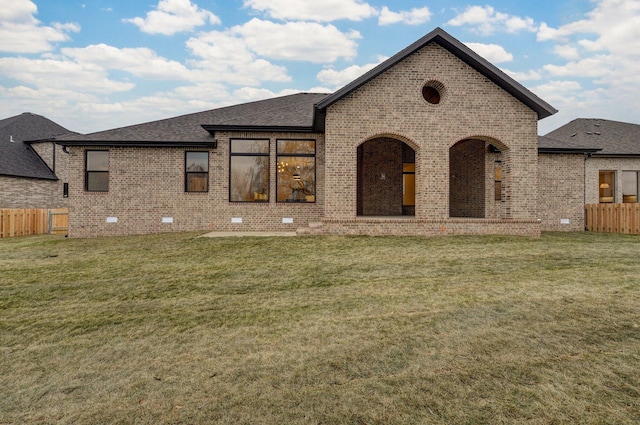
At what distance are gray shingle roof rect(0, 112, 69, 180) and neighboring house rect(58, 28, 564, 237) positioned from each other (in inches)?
468

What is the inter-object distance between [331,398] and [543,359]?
224cm

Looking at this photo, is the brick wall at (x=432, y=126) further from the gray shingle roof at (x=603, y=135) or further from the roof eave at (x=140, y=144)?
the gray shingle roof at (x=603, y=135)

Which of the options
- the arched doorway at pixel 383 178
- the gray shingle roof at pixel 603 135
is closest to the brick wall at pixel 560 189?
the gray shingle roof at pixel 603 135

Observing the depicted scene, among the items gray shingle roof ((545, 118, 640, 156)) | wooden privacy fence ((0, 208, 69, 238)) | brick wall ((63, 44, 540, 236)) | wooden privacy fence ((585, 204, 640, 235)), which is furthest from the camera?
gray shingle roof ((545, 118, 640, 156))

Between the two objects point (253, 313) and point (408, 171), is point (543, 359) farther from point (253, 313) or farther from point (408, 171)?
point (408, 171)

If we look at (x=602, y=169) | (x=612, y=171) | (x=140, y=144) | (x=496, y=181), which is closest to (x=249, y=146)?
(x=140, y=144)

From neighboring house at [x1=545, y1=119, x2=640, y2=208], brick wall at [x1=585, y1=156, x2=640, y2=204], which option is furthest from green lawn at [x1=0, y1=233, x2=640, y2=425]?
neighboring house at [x1=545, y1=119, x2=640, y2=208]

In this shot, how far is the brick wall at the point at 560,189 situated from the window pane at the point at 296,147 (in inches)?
404

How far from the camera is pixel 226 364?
335 cm

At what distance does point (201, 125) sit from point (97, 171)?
191 inches

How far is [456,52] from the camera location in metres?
11.7

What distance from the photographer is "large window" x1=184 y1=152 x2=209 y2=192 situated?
13.8 metres

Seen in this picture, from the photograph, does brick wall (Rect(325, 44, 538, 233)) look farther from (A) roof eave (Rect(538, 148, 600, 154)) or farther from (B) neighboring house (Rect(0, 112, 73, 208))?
(B) neighboring house (Rect(0, 112, 73, 208))

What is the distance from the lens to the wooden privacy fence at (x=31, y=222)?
51.8 ft
